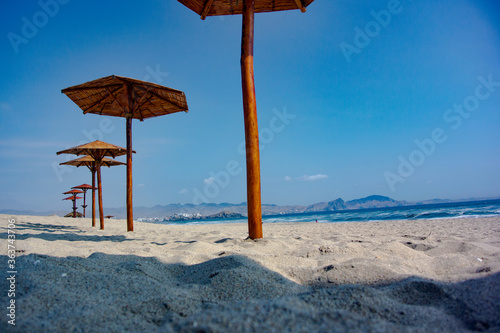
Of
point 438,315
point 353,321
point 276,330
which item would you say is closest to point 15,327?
point 276,330

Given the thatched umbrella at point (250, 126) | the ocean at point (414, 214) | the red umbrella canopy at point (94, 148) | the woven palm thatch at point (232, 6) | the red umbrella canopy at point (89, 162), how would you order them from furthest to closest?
the ocean at point (414, 214) < the red umbrella canopy at point (89, 162) < the red umbrella canopy at point (94, 148) < the woven palm thatch at point (232, 6) < the thatched umbrella at point (250, 126)

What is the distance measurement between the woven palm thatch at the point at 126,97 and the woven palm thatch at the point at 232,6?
1758mm

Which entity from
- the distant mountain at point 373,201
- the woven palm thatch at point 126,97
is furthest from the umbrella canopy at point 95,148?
the distant mountain at point 373,201

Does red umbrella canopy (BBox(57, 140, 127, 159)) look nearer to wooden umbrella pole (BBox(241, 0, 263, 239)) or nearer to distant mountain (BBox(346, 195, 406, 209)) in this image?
wooden umbrella pole (BBox(241, 0, 263, 239))

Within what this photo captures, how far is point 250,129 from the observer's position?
13.0ft

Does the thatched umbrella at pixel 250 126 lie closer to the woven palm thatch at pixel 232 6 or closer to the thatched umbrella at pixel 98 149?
the woven palm thatch at pixel 232 6

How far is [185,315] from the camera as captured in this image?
1.33 meters

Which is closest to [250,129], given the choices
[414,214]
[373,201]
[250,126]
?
[250,126]

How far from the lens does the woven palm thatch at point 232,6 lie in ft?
16.1

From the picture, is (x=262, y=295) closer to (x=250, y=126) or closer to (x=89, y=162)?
(x=250, y=126)

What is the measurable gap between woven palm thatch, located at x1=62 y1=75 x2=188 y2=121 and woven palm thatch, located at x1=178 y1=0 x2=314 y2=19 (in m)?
1.76

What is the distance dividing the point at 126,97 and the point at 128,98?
16 centimetres

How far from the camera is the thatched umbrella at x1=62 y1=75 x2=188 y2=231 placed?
5.89 meters

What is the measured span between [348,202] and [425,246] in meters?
115
